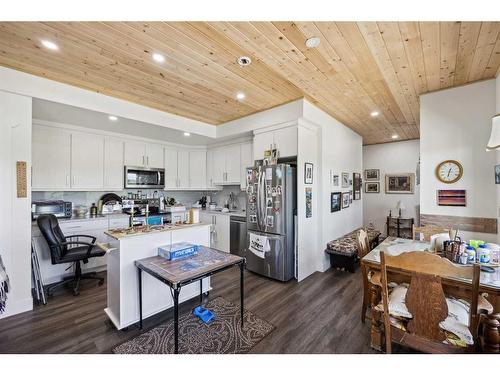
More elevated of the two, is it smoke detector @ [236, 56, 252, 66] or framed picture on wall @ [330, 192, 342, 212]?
smoke detector @ [236, 56, 252, 66]

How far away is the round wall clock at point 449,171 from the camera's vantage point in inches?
111

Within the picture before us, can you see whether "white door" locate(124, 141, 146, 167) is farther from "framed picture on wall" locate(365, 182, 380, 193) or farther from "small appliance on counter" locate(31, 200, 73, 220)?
"framed picture on wall" locate(365, 182, 380, 193)

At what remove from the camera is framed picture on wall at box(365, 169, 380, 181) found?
6.41m

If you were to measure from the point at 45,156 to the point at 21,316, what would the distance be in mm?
2278

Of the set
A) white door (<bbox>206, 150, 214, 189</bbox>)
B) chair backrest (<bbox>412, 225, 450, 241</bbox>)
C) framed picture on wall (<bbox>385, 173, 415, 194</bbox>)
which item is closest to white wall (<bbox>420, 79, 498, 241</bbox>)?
chair backrest (<bbox>412, 225, 450, 241</bbox>)

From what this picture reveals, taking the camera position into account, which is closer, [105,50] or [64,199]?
[105,50]

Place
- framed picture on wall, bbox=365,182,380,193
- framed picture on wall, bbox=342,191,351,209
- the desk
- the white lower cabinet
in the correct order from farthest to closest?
framed picture on wall, bbox=365,182,380,193 → framed picture on wall, bbox=342,191,351,209 → the white lower cabinet → the desk

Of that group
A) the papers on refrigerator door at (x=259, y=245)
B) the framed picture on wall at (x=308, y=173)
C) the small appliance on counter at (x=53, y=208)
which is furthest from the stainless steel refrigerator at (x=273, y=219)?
the small appliance on counter at (x=53, y=208)

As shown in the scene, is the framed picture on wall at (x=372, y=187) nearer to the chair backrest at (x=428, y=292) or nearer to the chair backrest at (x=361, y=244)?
the chair backrest at (x=361, y=244)

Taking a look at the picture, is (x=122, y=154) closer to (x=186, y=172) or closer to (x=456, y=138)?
(x=186, y=172)

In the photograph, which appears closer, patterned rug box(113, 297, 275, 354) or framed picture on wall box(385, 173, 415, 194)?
patterned rug box(113, 297, 275, 354)

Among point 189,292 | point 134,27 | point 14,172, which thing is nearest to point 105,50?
point 134,27

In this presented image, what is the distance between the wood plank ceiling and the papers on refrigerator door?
7.00 feet

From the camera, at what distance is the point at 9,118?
2.38 m
